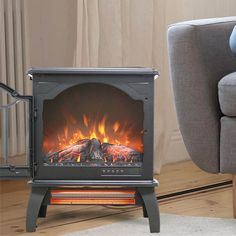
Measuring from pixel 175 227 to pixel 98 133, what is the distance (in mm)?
420

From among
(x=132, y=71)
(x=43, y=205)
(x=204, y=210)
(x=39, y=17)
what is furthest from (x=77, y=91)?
(x=39, y=17)

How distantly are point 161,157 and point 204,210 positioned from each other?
31.2 inches

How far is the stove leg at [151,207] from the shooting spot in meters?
2.04

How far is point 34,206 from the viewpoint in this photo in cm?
207

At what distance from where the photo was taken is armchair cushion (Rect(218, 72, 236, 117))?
1.96 meters

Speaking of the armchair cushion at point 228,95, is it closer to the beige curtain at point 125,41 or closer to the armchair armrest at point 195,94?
the armchair armrest at point 195,94

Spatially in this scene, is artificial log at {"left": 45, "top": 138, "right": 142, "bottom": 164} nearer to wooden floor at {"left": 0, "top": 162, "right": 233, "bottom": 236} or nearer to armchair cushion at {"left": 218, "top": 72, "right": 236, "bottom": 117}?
wooden floor at {"left": 0, "top": 162, "right": 233, "bottom": 236}

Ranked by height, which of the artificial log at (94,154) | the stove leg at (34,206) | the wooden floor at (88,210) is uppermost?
the artificial log at (94,154)

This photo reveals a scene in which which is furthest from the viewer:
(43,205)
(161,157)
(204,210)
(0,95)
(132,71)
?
(161,157)

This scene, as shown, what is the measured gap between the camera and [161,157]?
308 cm

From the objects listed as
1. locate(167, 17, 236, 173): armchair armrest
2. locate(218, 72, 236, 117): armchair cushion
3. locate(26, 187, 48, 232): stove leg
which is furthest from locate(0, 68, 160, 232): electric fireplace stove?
locate(218, 72, 236, 117): armchair cushion

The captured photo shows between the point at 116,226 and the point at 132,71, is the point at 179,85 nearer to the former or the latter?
the point at 132,71

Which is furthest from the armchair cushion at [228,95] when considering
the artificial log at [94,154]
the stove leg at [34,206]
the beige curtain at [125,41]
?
the beige curtain at [125,41]

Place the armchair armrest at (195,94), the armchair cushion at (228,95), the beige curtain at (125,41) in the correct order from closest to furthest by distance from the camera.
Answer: the armchair cushion at (228,95)
the armchair armrest at (195,94)
the beige curtain at (125,41)
